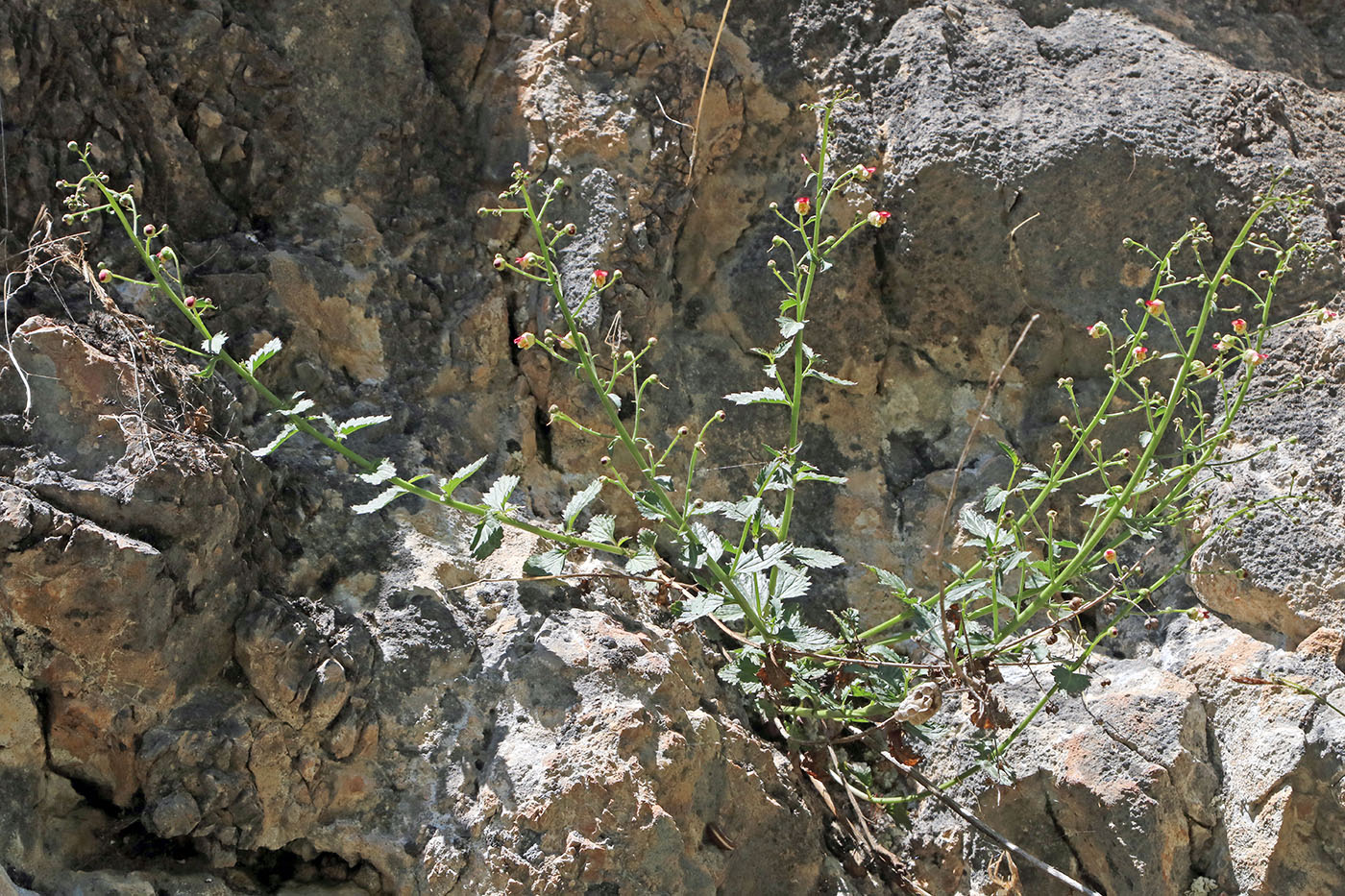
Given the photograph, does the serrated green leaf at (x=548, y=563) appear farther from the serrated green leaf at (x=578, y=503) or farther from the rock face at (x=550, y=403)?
the rock face at (x=550, y=403)

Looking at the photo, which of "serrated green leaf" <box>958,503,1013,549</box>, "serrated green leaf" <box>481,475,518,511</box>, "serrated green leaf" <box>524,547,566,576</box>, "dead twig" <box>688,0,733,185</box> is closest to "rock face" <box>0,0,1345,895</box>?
"dead twig" <box>688,0,733,185</box>

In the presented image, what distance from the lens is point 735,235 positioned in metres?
3.40

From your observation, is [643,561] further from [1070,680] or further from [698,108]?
[698,108]

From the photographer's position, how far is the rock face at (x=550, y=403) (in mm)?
2238

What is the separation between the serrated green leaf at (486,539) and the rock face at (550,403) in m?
0.35

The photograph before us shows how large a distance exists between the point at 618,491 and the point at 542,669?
2.26 feet

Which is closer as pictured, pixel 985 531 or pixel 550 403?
pixel 985 531

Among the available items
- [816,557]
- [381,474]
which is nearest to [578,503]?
[381,474]

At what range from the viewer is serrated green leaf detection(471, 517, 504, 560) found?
7.41 ft

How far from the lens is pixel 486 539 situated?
2.28m

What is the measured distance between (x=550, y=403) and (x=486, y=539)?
832mm

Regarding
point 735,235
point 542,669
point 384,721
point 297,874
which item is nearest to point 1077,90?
point 735,235

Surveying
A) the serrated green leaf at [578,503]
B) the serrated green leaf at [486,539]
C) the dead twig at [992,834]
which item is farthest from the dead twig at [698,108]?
the dead twig at [992,834]

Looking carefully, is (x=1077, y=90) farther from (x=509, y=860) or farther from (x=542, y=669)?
(x=509, y=860)
